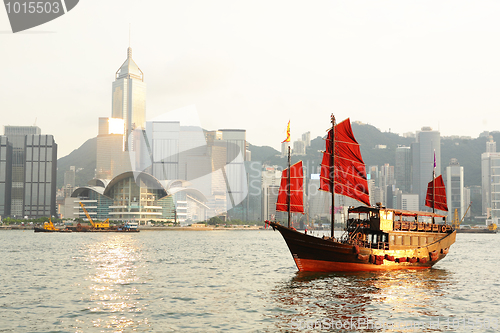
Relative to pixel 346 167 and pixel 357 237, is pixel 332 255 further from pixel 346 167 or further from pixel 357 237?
pixel 346 167

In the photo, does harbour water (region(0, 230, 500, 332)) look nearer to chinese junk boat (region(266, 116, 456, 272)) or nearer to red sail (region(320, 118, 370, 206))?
chinese junk boat (region(266, 116, 456, 272))

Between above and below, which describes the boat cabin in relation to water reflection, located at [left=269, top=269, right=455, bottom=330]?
above

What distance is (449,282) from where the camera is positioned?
148ft

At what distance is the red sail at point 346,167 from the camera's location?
53.0 meters

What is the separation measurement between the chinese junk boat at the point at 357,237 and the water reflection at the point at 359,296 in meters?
1.43

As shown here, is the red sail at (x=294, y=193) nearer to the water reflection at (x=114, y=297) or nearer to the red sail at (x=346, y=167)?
the red sail at (x=346, y=167)

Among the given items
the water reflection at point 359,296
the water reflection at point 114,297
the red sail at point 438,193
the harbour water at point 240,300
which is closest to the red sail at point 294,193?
the harbour water at point 240,300

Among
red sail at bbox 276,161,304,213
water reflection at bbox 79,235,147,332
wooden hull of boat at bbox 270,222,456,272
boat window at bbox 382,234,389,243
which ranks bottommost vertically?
water reflection at bbox 79,235,147,332

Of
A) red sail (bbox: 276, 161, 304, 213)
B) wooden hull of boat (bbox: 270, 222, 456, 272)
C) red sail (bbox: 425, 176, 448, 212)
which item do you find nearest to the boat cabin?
wooden hull of boat (bbox: 270, 222, 456, 272)

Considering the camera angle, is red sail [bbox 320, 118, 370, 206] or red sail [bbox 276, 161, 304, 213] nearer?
red sail [bbox 320, 118, 370, 206]

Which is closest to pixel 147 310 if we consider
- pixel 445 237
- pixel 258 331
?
pixel 258 331

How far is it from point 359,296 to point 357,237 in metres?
14.3

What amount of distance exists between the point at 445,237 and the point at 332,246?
18.4 m

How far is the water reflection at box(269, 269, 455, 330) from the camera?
29312 millimetres
